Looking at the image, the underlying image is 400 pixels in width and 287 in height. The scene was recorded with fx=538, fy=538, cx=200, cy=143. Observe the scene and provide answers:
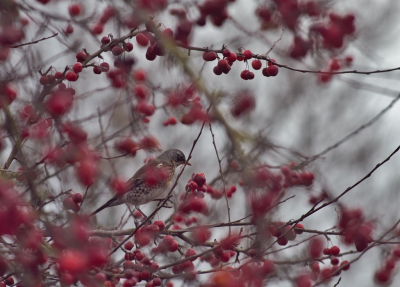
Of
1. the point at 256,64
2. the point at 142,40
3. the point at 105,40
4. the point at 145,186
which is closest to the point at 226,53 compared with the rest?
the point at 256,64

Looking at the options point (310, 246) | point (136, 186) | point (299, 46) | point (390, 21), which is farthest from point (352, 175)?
point (299, 46)

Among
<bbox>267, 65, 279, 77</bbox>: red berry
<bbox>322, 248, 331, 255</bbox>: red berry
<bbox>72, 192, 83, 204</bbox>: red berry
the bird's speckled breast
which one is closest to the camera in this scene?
<bbox>72, 192, 83, 204</bbox>: red berry

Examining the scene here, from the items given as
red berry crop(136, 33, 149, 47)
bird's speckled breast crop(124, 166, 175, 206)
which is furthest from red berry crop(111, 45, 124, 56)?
bird's speckled breast crop(124, 166, 175, 206)

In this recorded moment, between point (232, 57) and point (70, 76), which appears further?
point (70, 76)

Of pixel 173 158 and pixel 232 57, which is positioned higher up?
pixel 173 158

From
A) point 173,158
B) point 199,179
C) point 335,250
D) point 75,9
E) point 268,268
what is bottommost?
point 268,268

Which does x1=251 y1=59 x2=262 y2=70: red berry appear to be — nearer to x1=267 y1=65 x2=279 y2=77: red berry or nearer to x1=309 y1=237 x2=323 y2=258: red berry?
x1=267 y1=65 x2=279 y2=77: red berry

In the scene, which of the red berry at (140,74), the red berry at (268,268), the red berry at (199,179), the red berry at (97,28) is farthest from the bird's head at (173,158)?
the red berry at (268,268)

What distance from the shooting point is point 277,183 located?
2553 millimetres

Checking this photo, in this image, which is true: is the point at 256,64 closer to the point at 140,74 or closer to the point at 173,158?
the point at 140,74

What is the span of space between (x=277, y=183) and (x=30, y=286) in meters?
1.18

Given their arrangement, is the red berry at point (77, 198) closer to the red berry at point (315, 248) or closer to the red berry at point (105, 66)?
the red berry at point (105, 66)

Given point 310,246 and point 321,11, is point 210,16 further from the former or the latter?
point 310,246

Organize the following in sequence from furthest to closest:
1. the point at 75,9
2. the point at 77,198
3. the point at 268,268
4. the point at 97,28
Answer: the point at 97,28 < the point at 75,9 < the point at 77,198 < the point at 268,268
